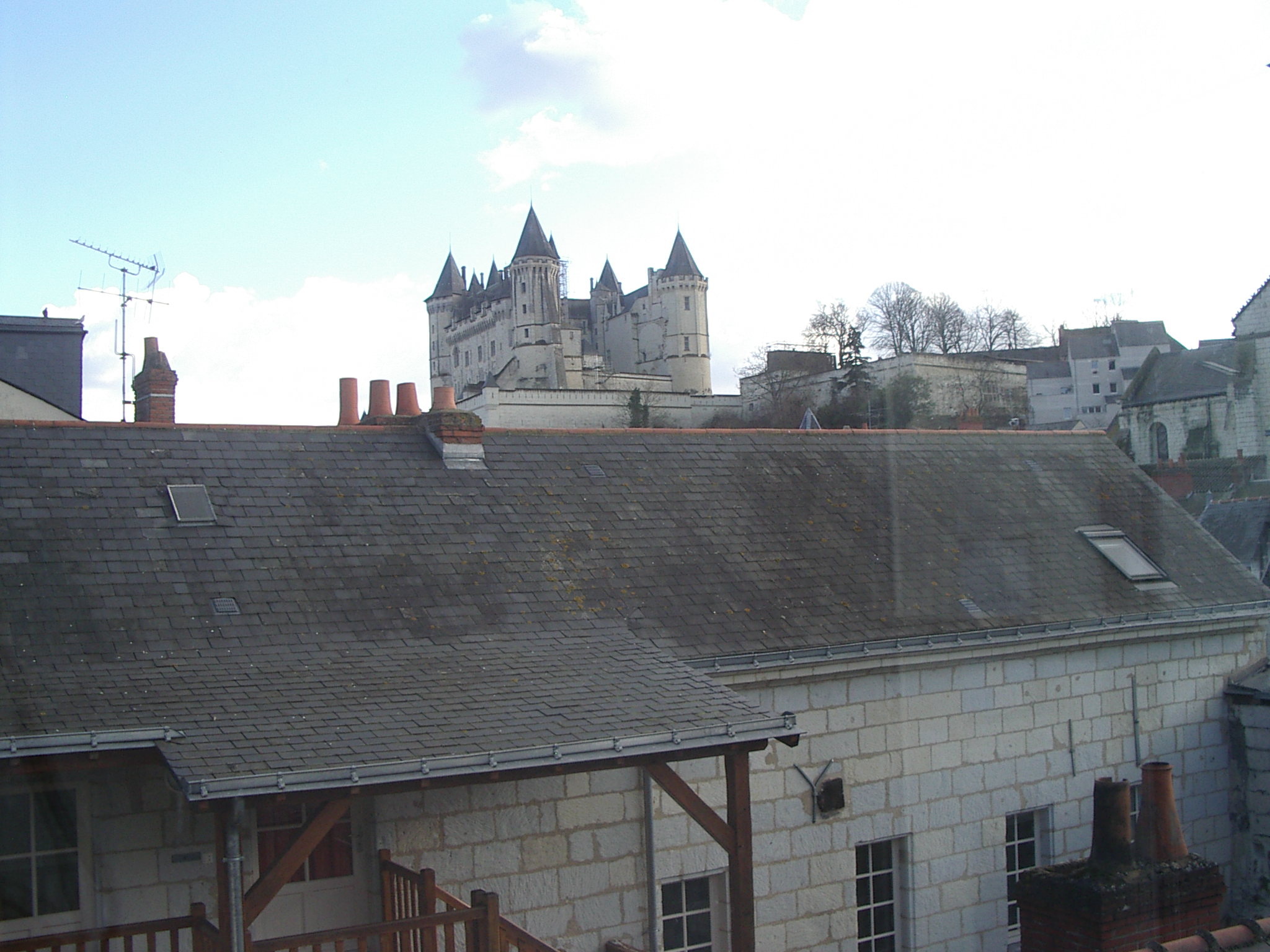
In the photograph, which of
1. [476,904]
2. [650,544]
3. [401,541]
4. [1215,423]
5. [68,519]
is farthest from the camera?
[1215,423]

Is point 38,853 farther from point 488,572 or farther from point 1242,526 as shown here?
point 1242,526

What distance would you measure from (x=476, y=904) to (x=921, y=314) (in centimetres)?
6655

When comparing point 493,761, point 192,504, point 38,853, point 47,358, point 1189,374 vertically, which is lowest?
point 38,853

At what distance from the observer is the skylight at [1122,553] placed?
12.0 m

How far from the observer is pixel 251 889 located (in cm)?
583

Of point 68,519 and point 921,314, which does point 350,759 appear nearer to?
point 68,519

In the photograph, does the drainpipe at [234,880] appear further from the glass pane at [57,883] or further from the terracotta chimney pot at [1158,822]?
the terracotta chimney pot at [1158,822]

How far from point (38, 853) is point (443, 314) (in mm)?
95628

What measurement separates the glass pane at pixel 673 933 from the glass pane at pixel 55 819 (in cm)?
430

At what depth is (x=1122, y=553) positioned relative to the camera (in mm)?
12391

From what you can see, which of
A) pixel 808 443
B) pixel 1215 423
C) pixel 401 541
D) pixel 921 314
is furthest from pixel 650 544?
pixel 921 314

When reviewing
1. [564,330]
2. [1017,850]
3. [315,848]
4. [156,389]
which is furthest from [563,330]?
[315,848]

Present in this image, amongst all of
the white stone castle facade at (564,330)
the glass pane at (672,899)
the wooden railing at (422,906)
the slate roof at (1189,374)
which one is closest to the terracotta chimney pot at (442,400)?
the wooden railing at (422,906)

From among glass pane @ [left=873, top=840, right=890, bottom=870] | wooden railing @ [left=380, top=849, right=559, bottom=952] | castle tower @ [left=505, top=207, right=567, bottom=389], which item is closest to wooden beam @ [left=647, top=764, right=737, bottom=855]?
wooden railing @ [left=380, top=849, right=559, bottom=952]
